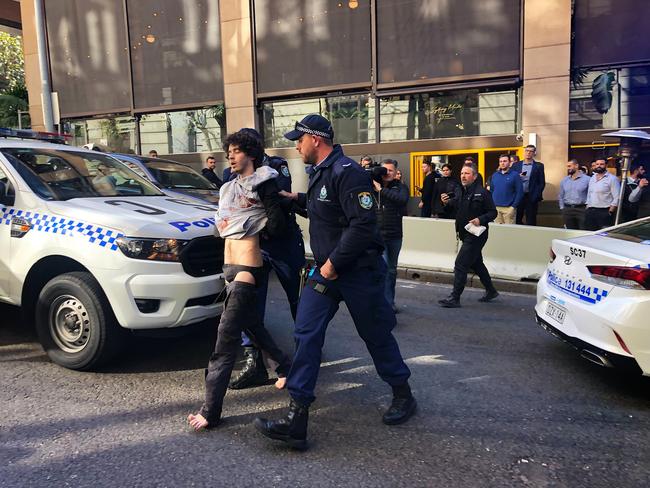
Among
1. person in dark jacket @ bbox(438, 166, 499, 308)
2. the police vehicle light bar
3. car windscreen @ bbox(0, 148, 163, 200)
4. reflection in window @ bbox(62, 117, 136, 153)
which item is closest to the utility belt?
car windscreen @ bbox(0, 148, 163, 200)

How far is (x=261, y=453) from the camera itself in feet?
9.85

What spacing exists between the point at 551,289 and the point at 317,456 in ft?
8.09

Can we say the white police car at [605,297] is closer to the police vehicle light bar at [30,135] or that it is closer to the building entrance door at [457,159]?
the police vehicle light bar at [30,135]

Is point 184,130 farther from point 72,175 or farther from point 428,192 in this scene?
point 72,175

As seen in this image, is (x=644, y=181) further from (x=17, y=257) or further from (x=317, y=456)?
(x=17, y=257)

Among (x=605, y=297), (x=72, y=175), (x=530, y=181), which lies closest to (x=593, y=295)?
(x=605, y=297)

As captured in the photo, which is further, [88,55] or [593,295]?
[88,55]

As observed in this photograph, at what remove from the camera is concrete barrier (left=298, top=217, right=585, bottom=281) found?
7617mm

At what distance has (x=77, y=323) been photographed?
4.09 m

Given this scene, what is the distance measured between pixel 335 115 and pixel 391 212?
8.98 m

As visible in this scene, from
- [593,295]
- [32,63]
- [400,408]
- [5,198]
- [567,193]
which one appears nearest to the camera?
[400,408]

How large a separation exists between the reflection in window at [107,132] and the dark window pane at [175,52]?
3.20 ft

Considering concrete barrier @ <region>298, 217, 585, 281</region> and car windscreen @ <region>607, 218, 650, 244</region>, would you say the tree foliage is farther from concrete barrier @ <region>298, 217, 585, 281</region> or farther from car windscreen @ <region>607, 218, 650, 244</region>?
car windscreen @ <region>607, 218, 650, 244</region>

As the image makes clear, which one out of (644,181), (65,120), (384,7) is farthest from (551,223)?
(65,120)
